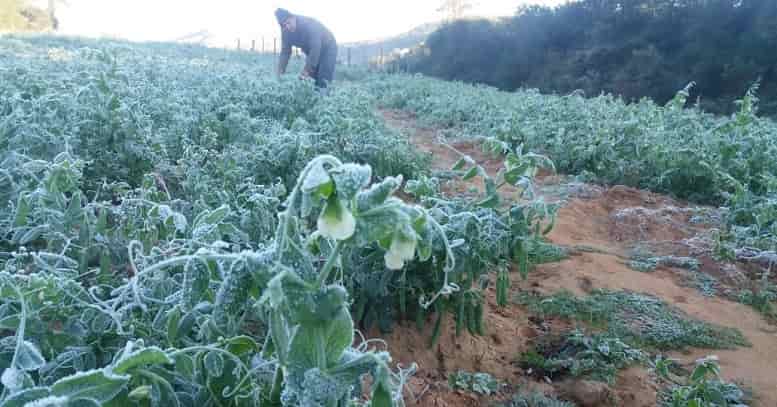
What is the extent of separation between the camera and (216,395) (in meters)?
1.28

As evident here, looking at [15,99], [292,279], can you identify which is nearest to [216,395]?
[292,279]

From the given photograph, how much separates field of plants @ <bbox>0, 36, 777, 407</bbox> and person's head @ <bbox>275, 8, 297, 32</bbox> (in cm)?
336

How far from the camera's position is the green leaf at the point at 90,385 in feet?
3.08

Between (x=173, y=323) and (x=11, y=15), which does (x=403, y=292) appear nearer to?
(x=173, y=323)

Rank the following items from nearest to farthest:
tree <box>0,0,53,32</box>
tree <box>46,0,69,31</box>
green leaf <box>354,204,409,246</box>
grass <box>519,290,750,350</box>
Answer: green leaf <box>354,204,409,246</box>, grass <box>519,290,750,350</box>, tree <box>0,0,53,32</box>, tree <box>46,0,69,31</box>

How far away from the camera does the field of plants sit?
984 millimetres

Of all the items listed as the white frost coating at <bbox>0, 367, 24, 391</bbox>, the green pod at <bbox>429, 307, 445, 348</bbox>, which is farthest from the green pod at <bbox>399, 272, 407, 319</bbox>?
the white frost coating at <bbox>0, 367, 24, 391</bbox>

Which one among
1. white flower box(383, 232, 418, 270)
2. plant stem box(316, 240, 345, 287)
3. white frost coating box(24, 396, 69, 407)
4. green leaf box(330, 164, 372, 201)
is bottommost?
white frost coating box(24, 396, 69, 407)

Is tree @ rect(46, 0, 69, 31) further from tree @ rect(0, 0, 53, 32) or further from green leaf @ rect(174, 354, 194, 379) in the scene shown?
green leaf @ rect(174, 354, 194, 379)

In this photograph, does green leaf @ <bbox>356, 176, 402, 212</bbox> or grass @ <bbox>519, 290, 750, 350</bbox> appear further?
grass @ <bbox>519, 290, 750, 350</bbox>

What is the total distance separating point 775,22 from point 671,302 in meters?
17.6

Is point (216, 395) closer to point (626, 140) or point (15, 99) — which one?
point (15, 99)

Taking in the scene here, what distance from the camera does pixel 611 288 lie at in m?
3.39

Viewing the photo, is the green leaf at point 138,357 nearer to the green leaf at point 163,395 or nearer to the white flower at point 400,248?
the green leaf at point 163,395
